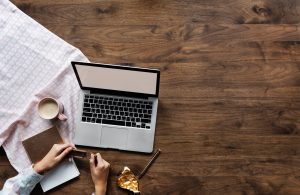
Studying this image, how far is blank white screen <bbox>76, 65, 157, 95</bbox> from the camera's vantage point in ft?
3.49

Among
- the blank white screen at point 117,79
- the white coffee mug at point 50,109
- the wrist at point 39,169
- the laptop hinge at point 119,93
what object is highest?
the blank white screen at point 117,79

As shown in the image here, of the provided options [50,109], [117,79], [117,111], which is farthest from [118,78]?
[50,109]

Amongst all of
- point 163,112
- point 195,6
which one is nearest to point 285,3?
point 195,6

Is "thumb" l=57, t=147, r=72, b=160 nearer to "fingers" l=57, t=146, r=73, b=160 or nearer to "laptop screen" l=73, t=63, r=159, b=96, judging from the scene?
"fingers" l=57, t=146, r=73, b=160

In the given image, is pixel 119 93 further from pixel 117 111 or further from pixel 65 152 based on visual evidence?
pixel 65 152

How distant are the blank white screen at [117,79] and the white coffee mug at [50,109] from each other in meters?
0.11

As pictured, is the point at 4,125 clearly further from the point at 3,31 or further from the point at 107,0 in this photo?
the point at 107,0

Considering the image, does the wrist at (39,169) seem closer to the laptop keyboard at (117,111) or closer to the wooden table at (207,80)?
the wooden table at (207,80)

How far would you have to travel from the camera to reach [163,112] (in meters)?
1.21

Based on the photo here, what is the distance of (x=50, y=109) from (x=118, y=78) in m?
0.26

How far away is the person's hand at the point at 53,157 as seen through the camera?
3.81ft

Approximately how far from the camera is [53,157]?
117cm

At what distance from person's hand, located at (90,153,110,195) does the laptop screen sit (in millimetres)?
226

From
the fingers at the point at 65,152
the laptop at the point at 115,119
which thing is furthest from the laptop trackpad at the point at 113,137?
the fingers at the point at 65,152
